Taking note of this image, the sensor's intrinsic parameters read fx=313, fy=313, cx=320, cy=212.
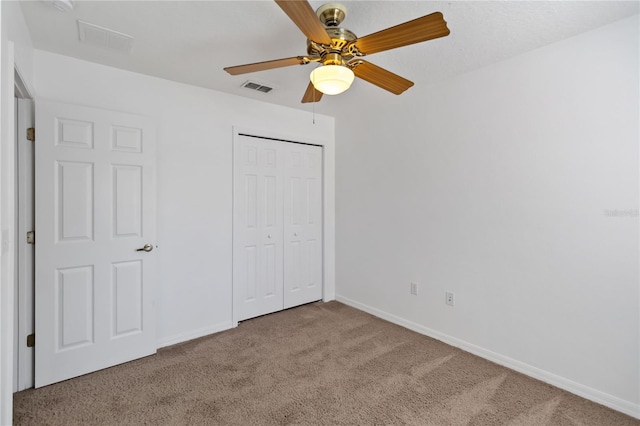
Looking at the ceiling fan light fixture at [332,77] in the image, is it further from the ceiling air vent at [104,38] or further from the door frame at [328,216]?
the door frame at [328,216]

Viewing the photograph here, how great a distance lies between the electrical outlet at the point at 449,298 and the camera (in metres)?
2.87

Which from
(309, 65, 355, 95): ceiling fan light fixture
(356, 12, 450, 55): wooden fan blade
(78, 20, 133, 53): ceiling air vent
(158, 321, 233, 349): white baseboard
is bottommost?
(158, 321, 233, 349): white baseboard

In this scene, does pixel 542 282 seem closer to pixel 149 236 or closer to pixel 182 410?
pixel 182 410

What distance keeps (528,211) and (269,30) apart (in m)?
2.27

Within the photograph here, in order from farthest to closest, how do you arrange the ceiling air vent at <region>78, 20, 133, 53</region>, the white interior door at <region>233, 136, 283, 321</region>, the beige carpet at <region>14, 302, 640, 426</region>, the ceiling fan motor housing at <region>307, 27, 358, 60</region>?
the white interior door at <region>233, 136, 283, 321</region> → the ceiling air vent at <region>78, 20, 133, 53</region> → the beige carpet at <region>14, 302, 640, 426</region> → the ceiling fan motor housing at <region>307, 27, 358, 60</region>

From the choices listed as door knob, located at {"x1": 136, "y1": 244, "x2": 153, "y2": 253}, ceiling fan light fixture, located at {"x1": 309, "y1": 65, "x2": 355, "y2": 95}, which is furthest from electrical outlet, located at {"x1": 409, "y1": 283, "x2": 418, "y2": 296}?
door knob, located at {"x1": 136, "y1": 244, "x2": 153, "y2": 253}

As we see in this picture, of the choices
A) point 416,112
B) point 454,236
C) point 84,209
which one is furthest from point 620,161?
point 84,209

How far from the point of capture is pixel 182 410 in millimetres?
1969

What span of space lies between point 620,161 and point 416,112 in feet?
5.34

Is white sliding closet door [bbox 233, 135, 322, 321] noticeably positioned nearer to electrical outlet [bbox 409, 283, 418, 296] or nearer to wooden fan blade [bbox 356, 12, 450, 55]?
electrical outlet [bbox 409, 283, 418, 296]

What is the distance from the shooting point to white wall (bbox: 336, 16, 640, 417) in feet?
6.54

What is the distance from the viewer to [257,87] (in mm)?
3033

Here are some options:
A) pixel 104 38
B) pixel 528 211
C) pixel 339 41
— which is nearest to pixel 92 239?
pixel 104 38

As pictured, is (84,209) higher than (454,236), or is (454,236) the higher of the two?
(84,209)
